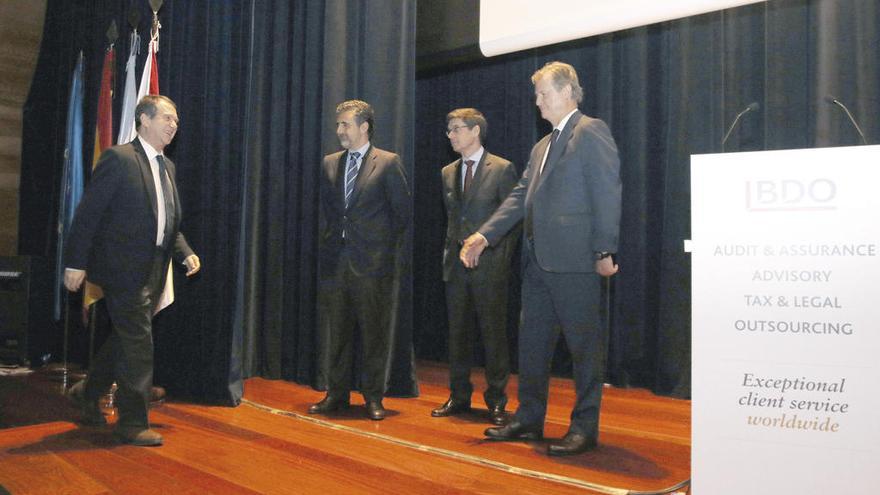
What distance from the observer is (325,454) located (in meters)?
2.68

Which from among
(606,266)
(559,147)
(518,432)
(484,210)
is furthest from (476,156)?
(518,432)

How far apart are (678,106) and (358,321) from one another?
95.9 inches

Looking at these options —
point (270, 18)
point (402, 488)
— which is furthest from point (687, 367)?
point (270, 18)

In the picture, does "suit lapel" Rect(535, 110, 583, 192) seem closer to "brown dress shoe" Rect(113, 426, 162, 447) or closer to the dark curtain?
the dark curtain

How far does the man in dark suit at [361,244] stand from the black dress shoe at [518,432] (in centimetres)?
72

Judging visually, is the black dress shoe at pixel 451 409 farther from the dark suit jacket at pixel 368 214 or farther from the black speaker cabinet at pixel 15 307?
the black speaker cabinet at pixel 15 307

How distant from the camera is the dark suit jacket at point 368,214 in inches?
132

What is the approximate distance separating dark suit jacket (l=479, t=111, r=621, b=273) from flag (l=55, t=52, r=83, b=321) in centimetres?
372

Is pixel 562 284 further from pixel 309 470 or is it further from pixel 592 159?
pixel 309 470

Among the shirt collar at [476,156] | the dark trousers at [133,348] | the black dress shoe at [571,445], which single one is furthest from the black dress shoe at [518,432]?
the dark trousers at [133,348]

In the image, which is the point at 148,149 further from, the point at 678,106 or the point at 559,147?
the point at 678,106

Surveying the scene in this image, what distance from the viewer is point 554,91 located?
2764 mm

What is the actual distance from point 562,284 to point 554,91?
765 mm

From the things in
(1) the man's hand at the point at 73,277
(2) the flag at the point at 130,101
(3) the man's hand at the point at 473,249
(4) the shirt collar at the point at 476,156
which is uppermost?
(2) the flag at the point at 130,101
